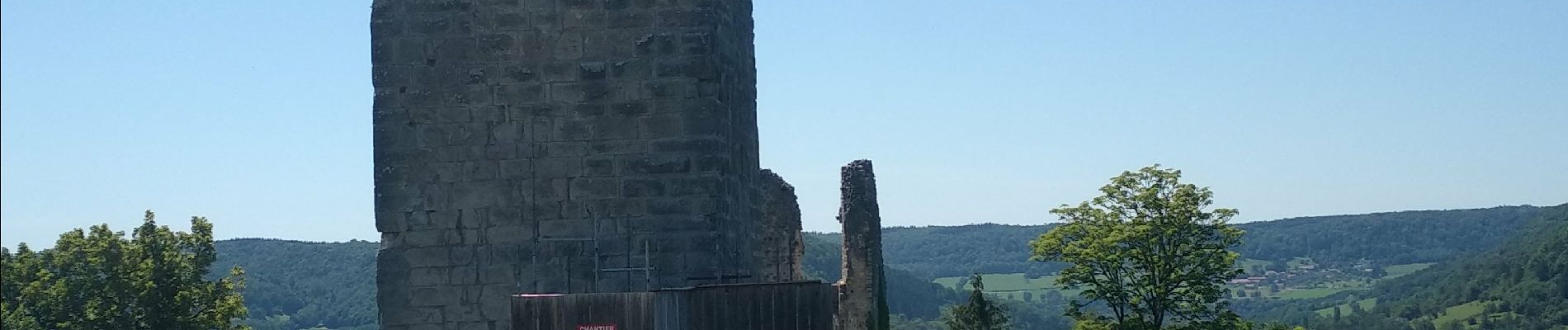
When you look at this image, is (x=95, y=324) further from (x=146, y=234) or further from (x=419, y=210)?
(x=419, y=210)

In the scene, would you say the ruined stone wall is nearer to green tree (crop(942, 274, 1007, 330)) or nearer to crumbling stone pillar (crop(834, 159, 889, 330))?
crumbling stone pillar (crop(834, 159, 889, 330))

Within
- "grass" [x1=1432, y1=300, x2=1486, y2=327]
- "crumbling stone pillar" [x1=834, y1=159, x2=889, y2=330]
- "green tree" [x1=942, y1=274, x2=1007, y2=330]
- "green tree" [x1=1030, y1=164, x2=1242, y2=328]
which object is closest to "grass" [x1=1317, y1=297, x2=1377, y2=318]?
"grass" [x1=1432, y1=300, x2=1486, y2=327]

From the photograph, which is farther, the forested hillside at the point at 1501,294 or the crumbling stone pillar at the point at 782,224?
the forested hillside at the point at 1501,294

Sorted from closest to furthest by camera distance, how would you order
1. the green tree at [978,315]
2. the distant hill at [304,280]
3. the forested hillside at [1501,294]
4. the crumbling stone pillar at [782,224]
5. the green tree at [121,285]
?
the crumbling stone pillar at [782,224]
the green tree at [121,285]
the green tree at [978,315]
the forested hillside at [1501,294]
the distant hill at [304,280]

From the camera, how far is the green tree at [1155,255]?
37156 mm

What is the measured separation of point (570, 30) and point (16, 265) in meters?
24.3

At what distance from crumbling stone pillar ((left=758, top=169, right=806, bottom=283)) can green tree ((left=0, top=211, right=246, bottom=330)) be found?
15496 mm

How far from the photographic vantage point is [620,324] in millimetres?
11180

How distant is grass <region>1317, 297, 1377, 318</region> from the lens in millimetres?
160625

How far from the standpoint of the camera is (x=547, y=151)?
12.7 metres

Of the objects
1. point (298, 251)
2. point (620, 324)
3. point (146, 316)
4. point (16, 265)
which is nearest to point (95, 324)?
point (146, 316)

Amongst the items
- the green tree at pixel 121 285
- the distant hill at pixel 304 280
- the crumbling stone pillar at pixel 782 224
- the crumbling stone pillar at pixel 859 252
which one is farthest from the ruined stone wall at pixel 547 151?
the distant hill at pixel 304 280

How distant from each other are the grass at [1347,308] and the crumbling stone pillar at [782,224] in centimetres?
14236

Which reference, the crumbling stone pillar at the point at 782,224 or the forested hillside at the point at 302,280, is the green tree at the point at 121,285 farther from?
the forested hillside at the point at 302,280
